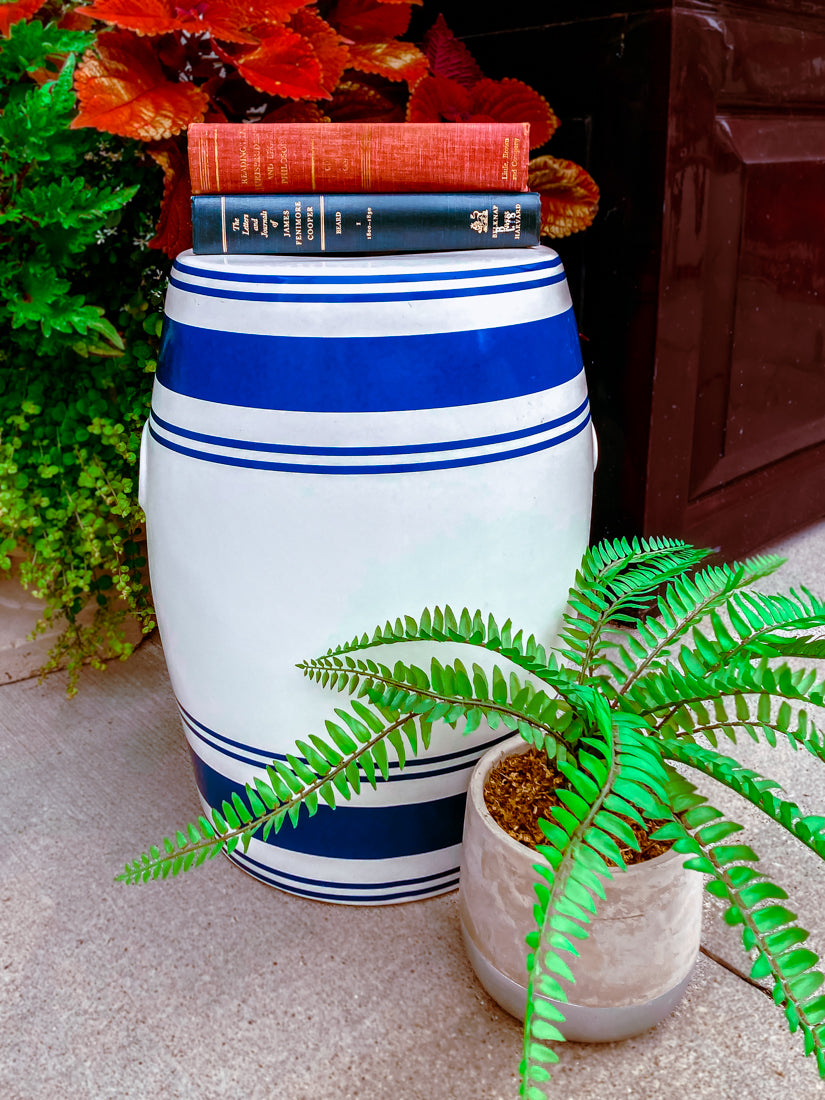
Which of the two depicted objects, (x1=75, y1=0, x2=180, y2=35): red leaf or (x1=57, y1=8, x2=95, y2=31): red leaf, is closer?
(x1=75, y1=0, x2=180, y2=35): red leaf

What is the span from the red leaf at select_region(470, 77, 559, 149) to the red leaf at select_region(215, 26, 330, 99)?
11.1 inches

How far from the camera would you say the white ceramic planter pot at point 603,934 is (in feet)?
2.64

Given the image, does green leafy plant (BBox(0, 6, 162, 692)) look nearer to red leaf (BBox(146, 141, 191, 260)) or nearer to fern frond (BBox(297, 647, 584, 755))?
red leaf (BBox(146, 141, 191, 260))

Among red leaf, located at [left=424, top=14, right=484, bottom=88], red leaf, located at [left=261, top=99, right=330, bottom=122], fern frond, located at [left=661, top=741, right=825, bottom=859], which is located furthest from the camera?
red leaf, located at [left=424, top=14, right=484, bottom=88]

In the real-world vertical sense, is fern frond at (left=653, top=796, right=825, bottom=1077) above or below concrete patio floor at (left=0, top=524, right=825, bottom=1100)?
above

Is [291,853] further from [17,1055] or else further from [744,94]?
[744,94]

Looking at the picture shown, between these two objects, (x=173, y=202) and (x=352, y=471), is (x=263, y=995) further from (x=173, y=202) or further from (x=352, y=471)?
(x=173, y=202)

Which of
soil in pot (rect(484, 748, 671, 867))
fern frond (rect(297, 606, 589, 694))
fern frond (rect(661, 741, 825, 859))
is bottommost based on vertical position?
soil in pot (rect(484, 748, 671, 867))

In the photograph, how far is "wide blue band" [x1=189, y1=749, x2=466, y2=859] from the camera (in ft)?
3.28

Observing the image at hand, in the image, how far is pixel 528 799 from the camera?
3.02 ft

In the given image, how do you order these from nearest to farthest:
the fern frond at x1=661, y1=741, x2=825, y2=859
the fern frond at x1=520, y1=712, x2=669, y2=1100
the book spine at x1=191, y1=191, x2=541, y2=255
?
the fern frond at x1=520, y1=712, x2=669, y2=1100
the fern frond at x1=661, y1=741, x2=825, y2=859
the book spine at x1=191, y1=191, x2=541, y2=255

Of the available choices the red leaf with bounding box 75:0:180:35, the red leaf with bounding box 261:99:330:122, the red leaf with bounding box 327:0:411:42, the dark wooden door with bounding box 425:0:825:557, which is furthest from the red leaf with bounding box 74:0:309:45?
the dark wooden door with bounding box 425:0:825:557

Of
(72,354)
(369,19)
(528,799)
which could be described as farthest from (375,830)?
(369,19)

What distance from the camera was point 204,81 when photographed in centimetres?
120
